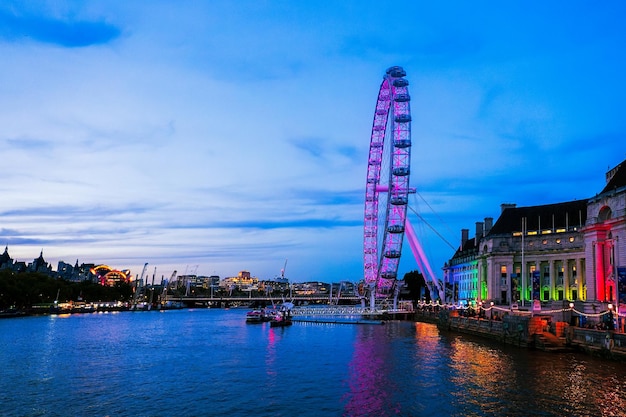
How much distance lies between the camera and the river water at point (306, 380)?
96.8 feet

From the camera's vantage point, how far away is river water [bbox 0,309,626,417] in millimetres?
29500

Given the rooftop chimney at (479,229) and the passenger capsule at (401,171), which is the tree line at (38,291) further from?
the rooftop chimney at (479,229)

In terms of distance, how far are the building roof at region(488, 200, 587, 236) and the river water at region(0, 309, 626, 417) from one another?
1311 inches

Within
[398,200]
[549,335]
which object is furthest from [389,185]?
[549,335]

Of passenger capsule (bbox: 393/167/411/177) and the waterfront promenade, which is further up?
passenger capsule (bbox: 393/167/411/177)

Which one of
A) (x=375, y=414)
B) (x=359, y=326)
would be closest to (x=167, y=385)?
(x=375, y=414)

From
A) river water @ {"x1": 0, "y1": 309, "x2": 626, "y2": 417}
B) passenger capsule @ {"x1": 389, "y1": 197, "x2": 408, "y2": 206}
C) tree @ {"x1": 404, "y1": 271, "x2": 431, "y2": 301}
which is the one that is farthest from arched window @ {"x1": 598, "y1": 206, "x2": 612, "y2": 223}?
tree @ {"x1": 404, "y1": 271, "x2": 431, "y2": 301}

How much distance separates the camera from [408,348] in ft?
184

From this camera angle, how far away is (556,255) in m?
83.4

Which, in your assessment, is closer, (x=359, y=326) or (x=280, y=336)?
(x=280, y=336)

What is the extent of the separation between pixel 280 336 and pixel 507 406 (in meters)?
45.9

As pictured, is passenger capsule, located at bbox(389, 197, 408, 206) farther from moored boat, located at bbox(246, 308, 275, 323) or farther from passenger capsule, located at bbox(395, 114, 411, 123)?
moored boat, located at bbox(246, 308, 275, 323)

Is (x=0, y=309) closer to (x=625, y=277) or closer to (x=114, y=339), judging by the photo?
(x=114, y=339)

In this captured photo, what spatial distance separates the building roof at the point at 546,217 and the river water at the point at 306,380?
3330 cm
